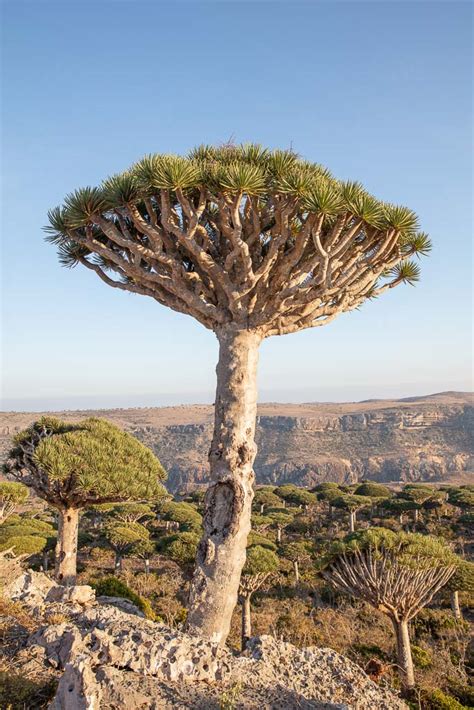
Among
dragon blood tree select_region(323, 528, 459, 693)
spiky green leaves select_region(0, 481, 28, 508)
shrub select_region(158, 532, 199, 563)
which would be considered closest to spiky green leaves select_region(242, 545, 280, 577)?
shrub select_region(158, 532, 199, 563)

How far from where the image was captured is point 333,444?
8700cm

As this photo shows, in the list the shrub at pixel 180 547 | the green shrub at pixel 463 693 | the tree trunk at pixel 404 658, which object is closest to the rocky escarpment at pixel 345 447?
the shrub at pixel 180 547

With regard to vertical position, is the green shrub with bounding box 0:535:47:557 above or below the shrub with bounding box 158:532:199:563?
above

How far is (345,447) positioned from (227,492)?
82.7 meters

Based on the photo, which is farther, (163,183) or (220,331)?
(220,331)

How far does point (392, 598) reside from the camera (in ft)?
33.8

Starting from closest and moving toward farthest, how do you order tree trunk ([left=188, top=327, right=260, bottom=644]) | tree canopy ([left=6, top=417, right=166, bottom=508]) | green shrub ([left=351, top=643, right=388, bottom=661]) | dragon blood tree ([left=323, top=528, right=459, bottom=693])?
tree trunk ([left=188, top=327, right=260, bottom=644])
tree canopy ([left=6, top=417, right=166, bottom=508])
dragon blood tree ([left=323, top=528, right=459, bottom=693])
green shrub ([left=351, top=643, right=388, bottom=661])

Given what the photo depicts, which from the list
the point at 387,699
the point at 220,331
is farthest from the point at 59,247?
the point at 387,699

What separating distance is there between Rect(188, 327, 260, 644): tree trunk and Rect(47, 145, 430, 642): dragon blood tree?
1 cm

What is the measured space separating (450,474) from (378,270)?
7250cm

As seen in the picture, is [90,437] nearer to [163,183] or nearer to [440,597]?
[163,183]

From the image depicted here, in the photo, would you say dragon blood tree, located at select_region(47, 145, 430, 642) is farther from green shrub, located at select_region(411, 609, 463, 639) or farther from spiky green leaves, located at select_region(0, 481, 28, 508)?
spiky green leaves, located at select_region(0, 481, 28, 508)

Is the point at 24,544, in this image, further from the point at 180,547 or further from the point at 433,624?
the point at 433,624

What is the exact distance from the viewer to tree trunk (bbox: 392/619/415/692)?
9.80 metres
